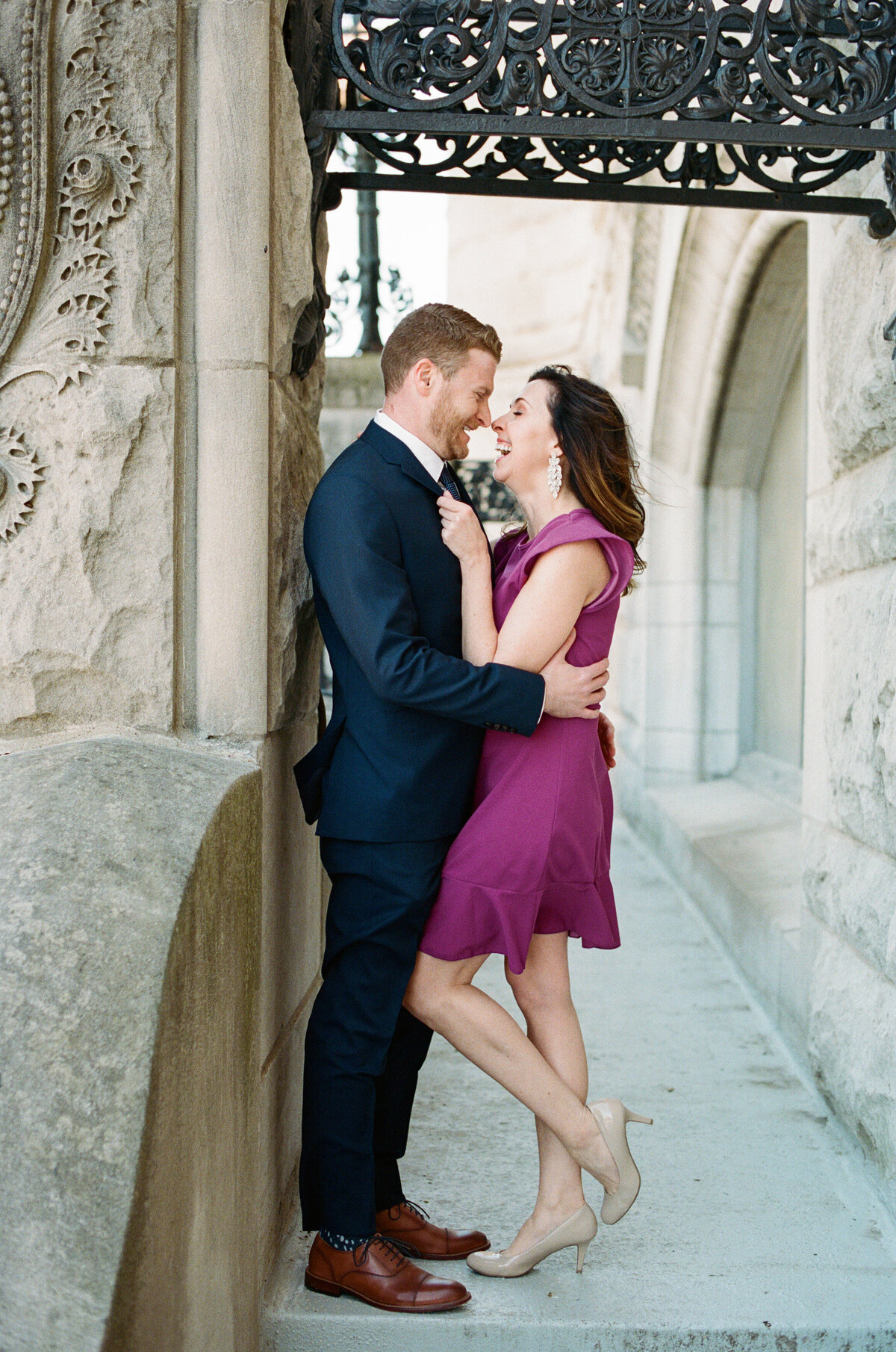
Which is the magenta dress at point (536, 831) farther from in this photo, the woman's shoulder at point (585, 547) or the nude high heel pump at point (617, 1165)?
the nude high heel pump at point (617, 1165)

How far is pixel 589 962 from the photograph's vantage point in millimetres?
4504

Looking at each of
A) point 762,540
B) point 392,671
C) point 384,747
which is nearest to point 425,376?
point 392,671

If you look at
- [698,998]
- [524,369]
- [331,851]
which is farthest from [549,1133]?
[524,369]

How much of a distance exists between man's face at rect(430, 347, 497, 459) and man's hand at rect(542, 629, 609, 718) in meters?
0.46

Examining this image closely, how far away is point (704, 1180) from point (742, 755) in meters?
4.02

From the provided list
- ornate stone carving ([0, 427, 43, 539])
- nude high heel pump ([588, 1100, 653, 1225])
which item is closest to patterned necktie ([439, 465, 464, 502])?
ornate stone carving ([0, 427, 43, 539])

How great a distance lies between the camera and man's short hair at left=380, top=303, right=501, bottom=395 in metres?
2.29

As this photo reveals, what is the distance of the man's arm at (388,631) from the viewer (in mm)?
2084

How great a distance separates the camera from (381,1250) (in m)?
2.22

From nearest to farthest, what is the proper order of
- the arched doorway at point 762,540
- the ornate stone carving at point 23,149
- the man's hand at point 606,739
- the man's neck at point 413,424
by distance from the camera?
the ornate stone carving at point 23,149
the man's neck at point 413,424
the man's hand at point 606,739
the arched doorway at point 762,540

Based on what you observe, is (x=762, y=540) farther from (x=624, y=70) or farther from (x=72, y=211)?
(x=72, y=211)

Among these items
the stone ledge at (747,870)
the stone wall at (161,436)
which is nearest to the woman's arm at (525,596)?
the stone wall at (161,436)

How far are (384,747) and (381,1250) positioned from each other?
93 cm

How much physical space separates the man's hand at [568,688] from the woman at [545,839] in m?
0.03
